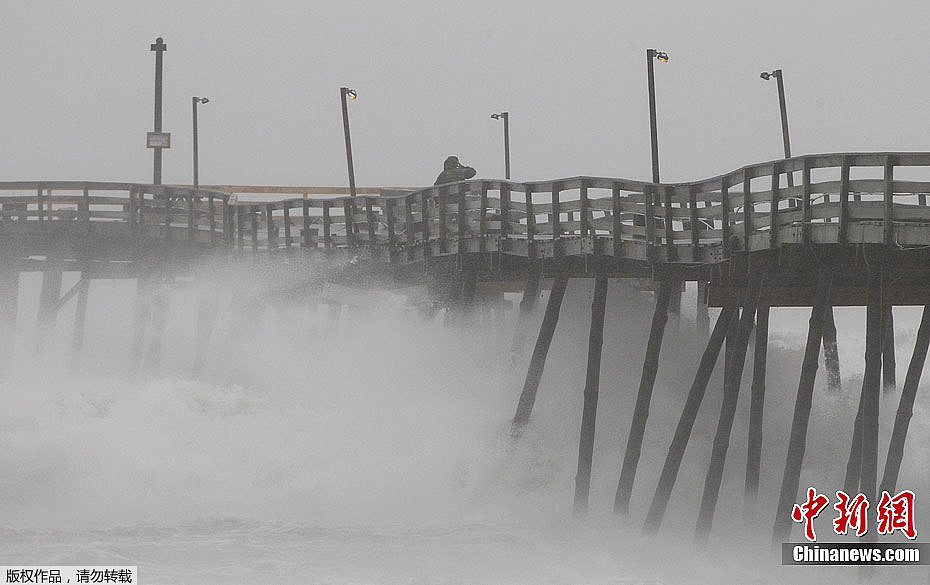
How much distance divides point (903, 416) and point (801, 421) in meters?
1.91

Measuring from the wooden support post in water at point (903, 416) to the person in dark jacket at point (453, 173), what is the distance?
7.81 meters

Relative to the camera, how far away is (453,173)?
2211 cm

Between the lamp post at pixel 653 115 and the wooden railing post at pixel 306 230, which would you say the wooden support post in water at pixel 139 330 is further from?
the lamp post at pixel 653 115

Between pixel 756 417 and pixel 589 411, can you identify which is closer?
pixel 756 417

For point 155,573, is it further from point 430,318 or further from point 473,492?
point 430,318

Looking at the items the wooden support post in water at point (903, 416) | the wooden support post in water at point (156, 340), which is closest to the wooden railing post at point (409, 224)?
the wooden support post in water at point (156, 340)

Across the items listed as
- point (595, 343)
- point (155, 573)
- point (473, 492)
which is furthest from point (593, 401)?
point (155, 573)

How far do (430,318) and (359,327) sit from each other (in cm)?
200

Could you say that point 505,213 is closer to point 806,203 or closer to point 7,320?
point 806,203

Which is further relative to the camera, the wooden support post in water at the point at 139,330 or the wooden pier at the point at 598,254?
the wooden support post in water at the point at 139,330

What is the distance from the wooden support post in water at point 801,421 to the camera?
16312 mm

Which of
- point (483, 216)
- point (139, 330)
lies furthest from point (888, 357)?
point (139, 330)

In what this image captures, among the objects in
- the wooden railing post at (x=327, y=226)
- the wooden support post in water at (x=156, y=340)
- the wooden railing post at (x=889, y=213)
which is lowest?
the wooden support post in water at (x=156, y=340)

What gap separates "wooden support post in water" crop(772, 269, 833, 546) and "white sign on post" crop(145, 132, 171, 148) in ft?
53.6
